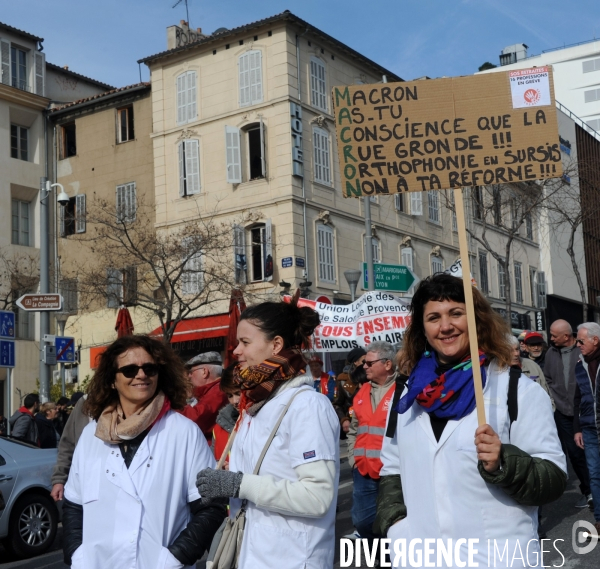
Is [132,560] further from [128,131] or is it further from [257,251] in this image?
[128,131]

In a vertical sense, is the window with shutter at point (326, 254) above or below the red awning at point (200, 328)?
above

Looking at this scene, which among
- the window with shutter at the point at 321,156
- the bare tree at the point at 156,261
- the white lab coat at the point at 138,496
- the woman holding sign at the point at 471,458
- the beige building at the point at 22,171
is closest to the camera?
the woman holding sign at the point at 471,458

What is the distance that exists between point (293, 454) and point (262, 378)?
33cm

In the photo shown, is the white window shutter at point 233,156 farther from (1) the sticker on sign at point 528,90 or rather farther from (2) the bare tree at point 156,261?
(1) the sticker on sign at point 528,90

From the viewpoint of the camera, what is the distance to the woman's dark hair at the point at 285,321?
3.88 m

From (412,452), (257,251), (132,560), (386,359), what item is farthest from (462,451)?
(257,251)

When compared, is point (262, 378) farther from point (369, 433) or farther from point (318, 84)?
point (318, 84)

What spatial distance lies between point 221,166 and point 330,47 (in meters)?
5.70

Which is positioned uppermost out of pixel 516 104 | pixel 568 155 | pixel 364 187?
pixel 568 155

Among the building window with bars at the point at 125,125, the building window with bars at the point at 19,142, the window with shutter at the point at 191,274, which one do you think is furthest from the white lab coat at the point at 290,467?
the building window with bars at the point at 19,142

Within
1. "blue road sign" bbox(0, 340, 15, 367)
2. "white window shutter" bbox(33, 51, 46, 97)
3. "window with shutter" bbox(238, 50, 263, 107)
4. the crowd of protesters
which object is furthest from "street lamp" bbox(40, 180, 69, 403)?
"white window shutter" bbox(33, 51, 46, 97)

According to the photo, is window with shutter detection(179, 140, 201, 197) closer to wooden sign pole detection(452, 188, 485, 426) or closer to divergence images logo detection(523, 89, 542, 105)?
divergence images logo detection(523, 89, 542, 105)

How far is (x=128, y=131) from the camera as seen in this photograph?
34.3 meters

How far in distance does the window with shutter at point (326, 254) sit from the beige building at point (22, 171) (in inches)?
395
